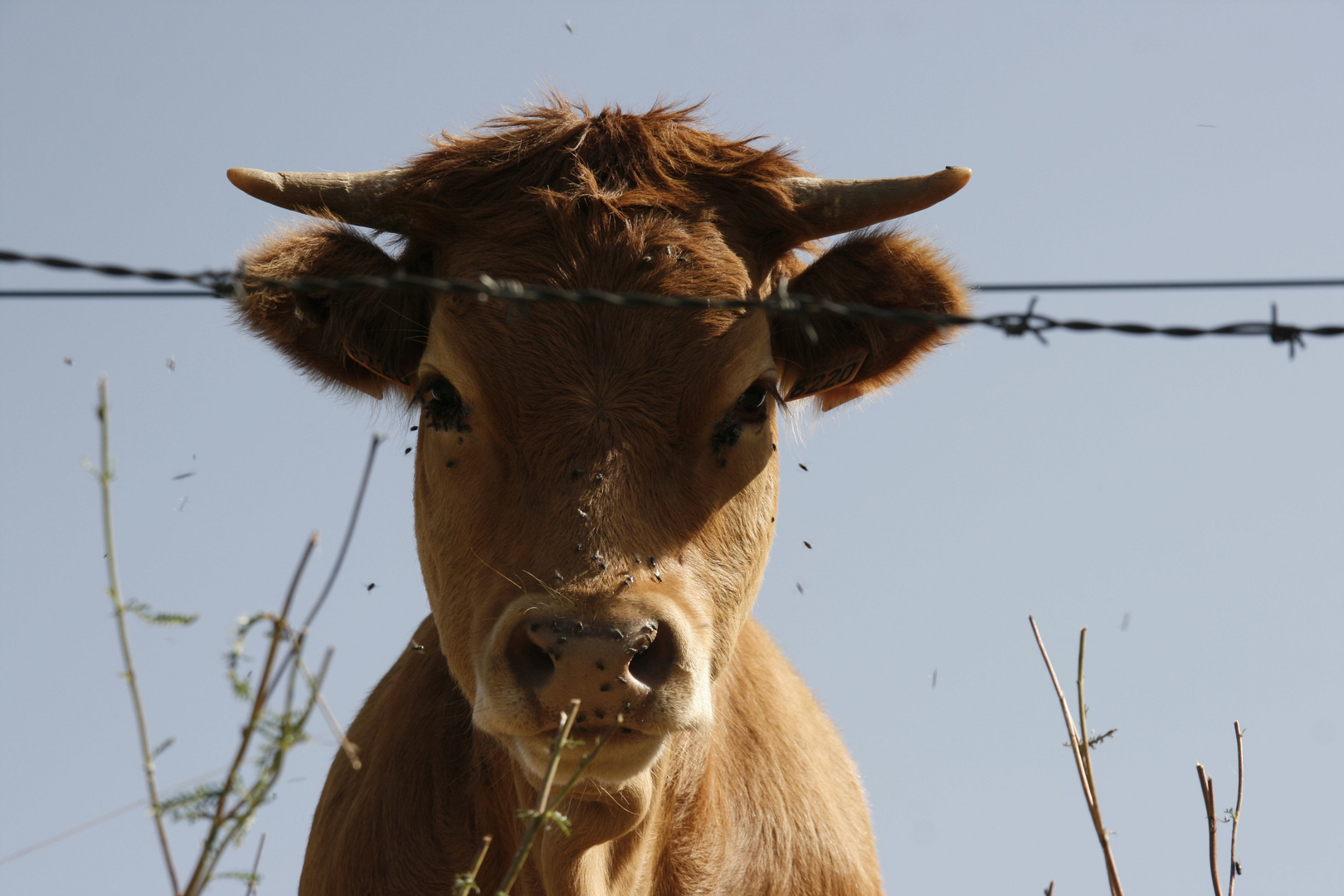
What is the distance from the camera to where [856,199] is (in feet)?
17.4

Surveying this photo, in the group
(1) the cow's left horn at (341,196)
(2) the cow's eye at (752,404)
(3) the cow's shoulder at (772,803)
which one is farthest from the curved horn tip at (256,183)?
(3) the cow's shoulder at (772,803)

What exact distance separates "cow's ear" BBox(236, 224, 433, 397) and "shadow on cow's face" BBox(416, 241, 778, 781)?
451mm

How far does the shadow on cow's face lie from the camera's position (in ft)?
12.5

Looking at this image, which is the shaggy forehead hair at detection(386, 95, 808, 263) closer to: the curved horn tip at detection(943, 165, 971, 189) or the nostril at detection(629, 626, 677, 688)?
the curved horn tip at detection(943, 165, 971, 189)

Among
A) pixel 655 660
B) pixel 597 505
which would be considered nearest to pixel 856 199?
pixel 597 505

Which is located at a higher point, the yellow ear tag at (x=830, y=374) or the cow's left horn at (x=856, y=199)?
the cow's left horn at (x=856, y=199)

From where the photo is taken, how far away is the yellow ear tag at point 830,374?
5.51 m

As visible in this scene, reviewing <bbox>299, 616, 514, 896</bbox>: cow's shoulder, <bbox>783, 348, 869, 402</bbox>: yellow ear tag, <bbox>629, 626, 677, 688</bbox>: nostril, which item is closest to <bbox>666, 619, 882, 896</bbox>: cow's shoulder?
<bbox>299, 616, 514, 896</bbox>: cow's shoulder

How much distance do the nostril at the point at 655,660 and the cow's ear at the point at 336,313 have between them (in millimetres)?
2020

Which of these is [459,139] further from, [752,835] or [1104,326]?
[1104,326]

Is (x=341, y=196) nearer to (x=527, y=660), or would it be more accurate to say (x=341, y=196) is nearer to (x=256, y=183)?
(x=256, y=183)

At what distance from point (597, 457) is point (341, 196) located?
178cm

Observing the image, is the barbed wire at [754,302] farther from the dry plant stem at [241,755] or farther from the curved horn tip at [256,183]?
the curved horn tip at [256,183]

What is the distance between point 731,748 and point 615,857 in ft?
2.81
